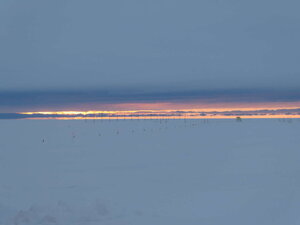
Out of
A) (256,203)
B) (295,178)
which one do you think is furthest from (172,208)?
(295,178)

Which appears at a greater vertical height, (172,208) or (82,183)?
(82,183)

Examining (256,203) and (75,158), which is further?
(75,158)

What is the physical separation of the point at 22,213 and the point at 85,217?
144 cm

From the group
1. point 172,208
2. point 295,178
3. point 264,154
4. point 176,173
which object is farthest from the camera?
point 264,154

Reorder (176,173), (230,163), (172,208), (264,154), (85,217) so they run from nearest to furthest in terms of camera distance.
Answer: (85,217)
(172,208)
(176,173)
(230,163)
(264,154)

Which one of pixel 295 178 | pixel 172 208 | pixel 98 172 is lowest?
pixel 172 208

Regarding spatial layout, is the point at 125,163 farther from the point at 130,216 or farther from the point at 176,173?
the point at 130,216

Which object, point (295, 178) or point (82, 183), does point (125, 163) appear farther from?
point (295, 178)

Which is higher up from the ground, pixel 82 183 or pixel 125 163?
pixel 125 163

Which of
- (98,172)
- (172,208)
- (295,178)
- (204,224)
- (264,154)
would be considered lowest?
(204,224)

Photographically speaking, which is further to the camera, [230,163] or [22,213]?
[230,163]

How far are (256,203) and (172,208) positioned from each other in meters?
1.87

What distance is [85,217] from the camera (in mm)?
7109

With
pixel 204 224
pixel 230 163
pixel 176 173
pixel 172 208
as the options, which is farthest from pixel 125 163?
pixel 204 224
